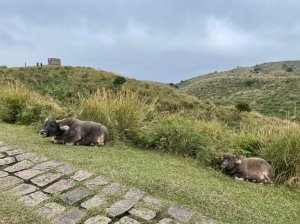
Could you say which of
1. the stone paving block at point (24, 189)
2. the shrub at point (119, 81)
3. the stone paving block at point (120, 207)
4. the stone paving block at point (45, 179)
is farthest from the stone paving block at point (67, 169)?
the shrub at point (119, 81)

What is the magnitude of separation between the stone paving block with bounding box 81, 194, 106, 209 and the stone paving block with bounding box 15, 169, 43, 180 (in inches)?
42.0

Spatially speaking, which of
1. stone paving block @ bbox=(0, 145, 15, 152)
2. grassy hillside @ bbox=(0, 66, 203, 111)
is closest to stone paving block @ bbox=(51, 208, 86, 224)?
stone paving block @ bbox=(0, 145, 15, 152)

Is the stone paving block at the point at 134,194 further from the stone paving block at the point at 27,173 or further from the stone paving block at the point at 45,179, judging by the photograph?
the stone paving block at the point at 27,173

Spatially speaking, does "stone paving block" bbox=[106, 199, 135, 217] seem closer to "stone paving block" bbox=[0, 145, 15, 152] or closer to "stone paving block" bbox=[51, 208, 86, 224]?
"stone paving block" bbox=[51, 208, 86, 224]

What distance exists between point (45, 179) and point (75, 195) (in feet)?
2.09

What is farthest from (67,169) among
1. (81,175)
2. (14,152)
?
(14,152)

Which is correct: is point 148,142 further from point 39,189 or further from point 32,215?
point 32,215

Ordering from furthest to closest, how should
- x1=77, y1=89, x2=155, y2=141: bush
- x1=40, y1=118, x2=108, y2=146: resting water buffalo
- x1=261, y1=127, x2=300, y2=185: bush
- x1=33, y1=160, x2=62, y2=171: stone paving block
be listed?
x1=77, y1=89, x2=155, y2=141: bush, x1=40, y1=118, x2=108, y2=146: resting water buffalo, x1=261, y1=127, x2=300, y2=185: bush, x1=33, y1=160, x2=62, y2=171: stone paving block

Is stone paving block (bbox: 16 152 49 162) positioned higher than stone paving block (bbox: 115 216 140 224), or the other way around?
stone paving block (bbox: 16 152 49 162)

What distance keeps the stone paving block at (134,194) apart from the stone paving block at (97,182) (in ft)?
1.22

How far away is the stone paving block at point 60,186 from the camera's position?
4535mm

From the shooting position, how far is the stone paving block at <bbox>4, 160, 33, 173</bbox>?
17.2 feet

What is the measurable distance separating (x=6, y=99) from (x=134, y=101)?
3.40 meters

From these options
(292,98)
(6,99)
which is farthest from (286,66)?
(6,99)
